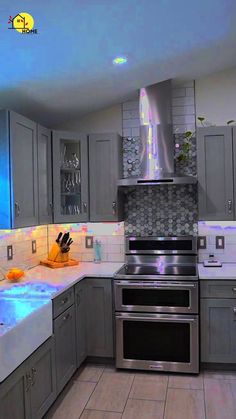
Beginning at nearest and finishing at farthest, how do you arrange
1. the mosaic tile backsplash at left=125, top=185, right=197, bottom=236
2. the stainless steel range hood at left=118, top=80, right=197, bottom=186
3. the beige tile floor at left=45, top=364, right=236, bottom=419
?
the beige tile floor at left=45, top=364, right=236, bottom=419
the stainless steel range hood at left=118, top=80, right=197, bottom=186
the mosaic tile backsplash at left=125, top=185, right=197, bottom=236

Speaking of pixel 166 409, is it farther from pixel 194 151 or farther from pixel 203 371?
pixel 194 151

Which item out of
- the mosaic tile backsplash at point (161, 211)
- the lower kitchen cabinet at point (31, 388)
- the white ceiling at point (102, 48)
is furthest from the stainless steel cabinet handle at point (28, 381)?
the mosaic tile backsplash at point (161, 211)

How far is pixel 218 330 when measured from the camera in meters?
3.36

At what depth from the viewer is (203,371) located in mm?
3422

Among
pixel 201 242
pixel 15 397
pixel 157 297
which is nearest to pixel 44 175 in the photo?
pixel 157 297

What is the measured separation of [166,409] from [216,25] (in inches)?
110

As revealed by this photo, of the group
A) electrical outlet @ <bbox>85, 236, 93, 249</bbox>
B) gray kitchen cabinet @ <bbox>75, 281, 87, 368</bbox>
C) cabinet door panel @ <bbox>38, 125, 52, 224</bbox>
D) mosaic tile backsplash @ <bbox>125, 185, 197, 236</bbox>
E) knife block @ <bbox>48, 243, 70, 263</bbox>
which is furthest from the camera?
electrical outlet @ <bbox>85, 236, 93, 249</bbox>

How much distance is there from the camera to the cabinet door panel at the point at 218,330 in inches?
132

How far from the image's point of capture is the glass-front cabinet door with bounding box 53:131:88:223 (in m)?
3.74

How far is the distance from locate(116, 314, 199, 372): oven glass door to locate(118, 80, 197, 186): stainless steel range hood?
1.31 meters

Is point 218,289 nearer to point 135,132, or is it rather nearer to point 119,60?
point 135,132

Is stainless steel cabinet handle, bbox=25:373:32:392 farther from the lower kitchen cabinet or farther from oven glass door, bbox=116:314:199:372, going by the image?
oven glass door, bbox=116:314:199:372

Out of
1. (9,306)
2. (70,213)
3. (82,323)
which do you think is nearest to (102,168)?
(70,213)

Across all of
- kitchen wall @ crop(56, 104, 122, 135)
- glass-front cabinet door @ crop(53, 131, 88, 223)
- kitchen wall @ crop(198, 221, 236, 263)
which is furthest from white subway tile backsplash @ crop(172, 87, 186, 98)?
kitchen wall @ crop(198, 221, 236, 263)
